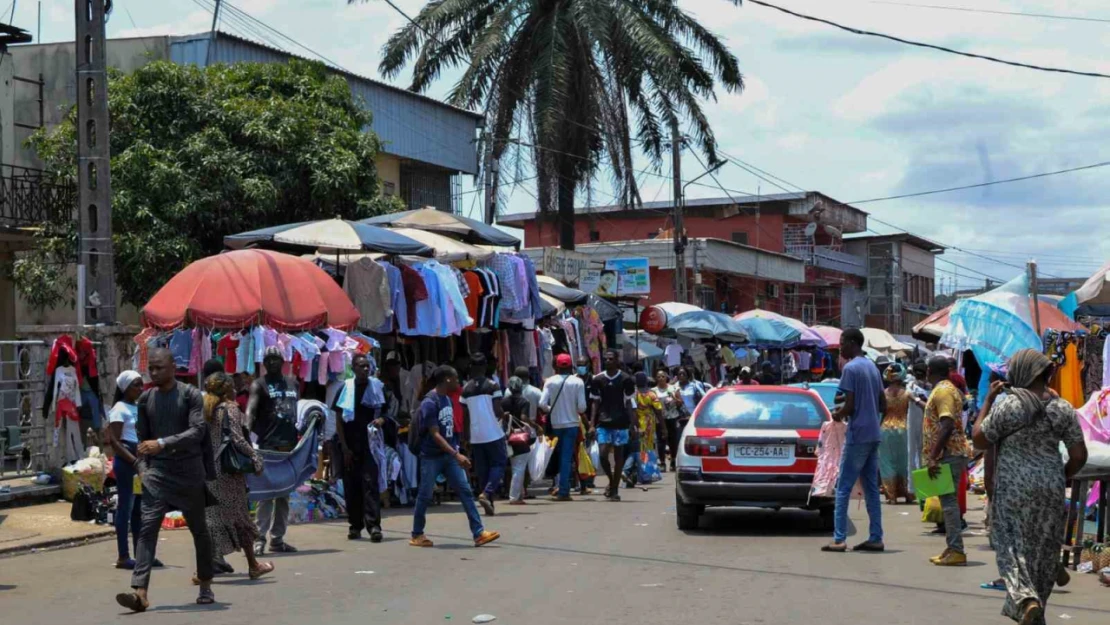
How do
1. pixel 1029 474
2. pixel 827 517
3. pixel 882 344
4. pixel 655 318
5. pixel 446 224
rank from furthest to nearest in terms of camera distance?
pixel 882 344, pixel 655 318, pixel 446 224, pixel 827 517, pixel 1029 474

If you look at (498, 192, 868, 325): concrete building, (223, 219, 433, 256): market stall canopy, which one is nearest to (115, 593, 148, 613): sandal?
(223, 219, 433, 256): market stall canopy

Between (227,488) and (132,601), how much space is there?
209 centimetres

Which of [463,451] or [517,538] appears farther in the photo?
[463,451]

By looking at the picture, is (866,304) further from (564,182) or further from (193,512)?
(193,512)

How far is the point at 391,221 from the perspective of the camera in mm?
20734

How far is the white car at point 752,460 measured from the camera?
568 inches

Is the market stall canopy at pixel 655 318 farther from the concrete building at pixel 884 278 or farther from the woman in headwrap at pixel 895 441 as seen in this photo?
the concrete building at pixel 884 278

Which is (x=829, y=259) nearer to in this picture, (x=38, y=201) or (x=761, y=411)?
(x=38, y=201)

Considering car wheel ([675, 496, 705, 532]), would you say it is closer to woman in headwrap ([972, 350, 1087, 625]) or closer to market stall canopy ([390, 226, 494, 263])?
market stall canopy ([390, 226, 494, 263])

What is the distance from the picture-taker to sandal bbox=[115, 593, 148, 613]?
9.38 meters

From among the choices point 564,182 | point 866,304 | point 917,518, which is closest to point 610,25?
point 564,182

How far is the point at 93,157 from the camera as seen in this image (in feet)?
54.2

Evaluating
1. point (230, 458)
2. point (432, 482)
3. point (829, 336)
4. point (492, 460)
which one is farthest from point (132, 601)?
point (829, 336)

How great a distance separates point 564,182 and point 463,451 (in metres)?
12.5
